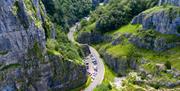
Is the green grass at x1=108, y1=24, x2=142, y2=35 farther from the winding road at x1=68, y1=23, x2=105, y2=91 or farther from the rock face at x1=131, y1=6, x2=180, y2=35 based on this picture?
the winding road at x1=68, y1=23, x2=105, y2=91

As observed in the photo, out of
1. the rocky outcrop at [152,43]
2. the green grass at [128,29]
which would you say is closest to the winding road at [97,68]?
the green grass at [128,29]

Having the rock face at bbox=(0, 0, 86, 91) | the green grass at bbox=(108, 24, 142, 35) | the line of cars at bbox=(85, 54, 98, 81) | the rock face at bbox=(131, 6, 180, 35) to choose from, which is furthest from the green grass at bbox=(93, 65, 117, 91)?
the rock face at bbox=(131, 6, 180, 35)

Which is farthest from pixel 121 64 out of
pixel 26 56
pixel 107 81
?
pixel 26 56

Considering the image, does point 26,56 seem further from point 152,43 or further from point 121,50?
point 152,43

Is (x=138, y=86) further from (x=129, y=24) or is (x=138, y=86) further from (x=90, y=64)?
(x=129, y=24)

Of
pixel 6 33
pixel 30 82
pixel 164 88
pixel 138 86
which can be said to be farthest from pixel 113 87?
pixel 6 33

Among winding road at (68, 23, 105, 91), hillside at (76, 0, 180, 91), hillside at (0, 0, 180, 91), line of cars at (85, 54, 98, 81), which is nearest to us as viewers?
hillside at (0, 0, 180, 91)
